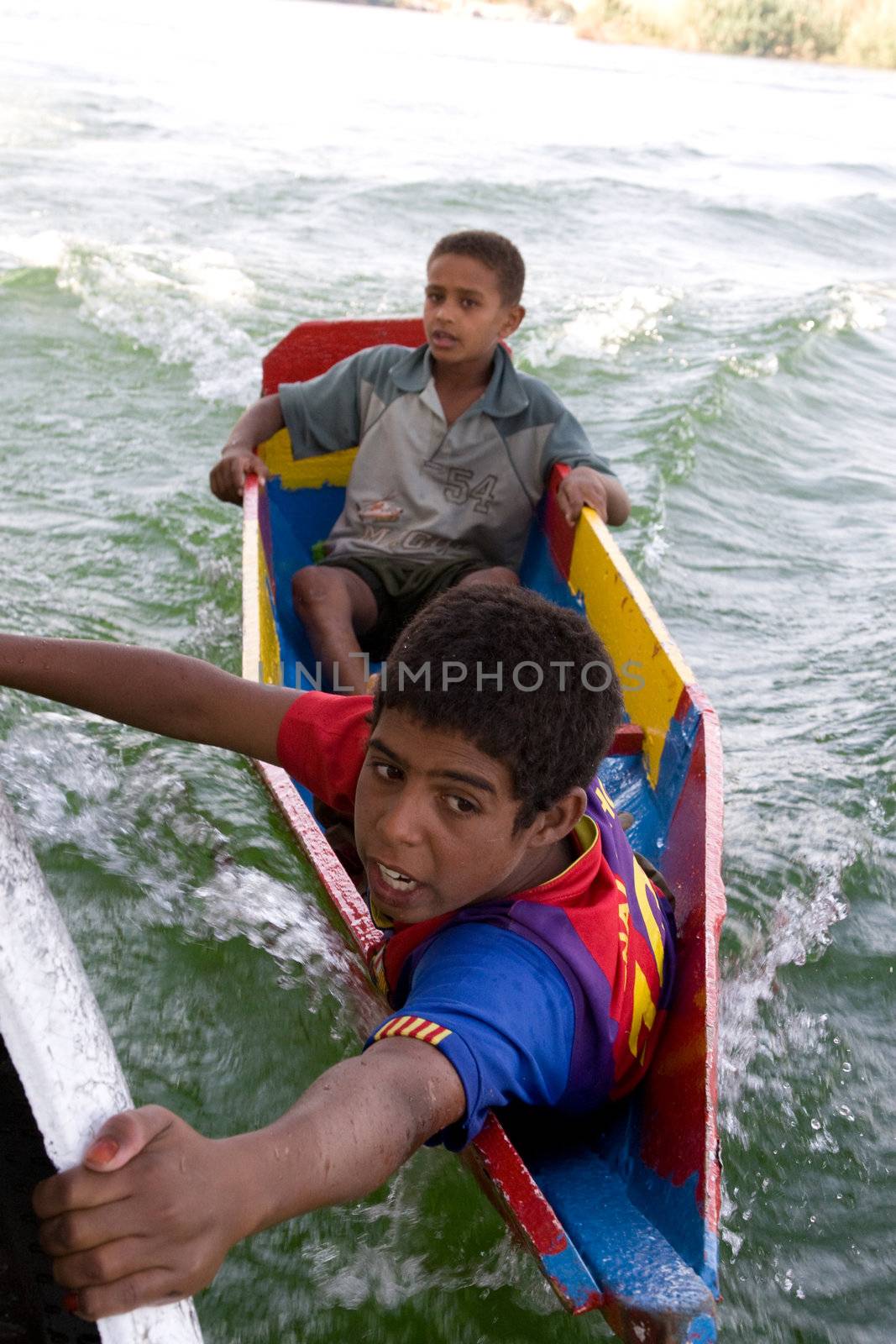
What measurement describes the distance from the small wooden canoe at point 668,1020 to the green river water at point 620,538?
0.39 metres

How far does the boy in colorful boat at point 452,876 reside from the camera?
1250mm

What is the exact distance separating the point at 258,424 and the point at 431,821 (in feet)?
7.90

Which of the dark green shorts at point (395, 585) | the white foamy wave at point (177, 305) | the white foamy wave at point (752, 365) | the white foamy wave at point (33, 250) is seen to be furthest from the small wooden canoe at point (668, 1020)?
A: the white foamy wave at point (33, 250)

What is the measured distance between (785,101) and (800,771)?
21.0m

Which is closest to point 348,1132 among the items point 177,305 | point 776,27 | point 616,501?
point 616,501

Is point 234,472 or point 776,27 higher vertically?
point 776,27

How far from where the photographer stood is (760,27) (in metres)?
29.5

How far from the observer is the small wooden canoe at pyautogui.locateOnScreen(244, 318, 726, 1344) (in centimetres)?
149

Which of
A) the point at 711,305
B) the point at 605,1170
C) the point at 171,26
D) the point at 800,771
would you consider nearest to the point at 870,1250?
the point at 605,1170

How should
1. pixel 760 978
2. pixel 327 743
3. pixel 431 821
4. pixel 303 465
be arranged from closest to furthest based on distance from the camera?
pixel 431 821, pixel 327 743, pixel 760 978, pixel 303 465

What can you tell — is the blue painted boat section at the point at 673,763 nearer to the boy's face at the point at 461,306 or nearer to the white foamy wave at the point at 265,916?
the white foamy wave at the point at 265,916

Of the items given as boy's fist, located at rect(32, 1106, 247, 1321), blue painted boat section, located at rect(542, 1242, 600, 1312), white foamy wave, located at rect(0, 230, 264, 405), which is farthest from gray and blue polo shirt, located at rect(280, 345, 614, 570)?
white foamy wave, located at rect(0, 230, 264, 405)

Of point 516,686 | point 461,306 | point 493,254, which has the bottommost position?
point 516,686

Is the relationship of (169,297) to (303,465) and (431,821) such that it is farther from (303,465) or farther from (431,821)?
(431,821)
